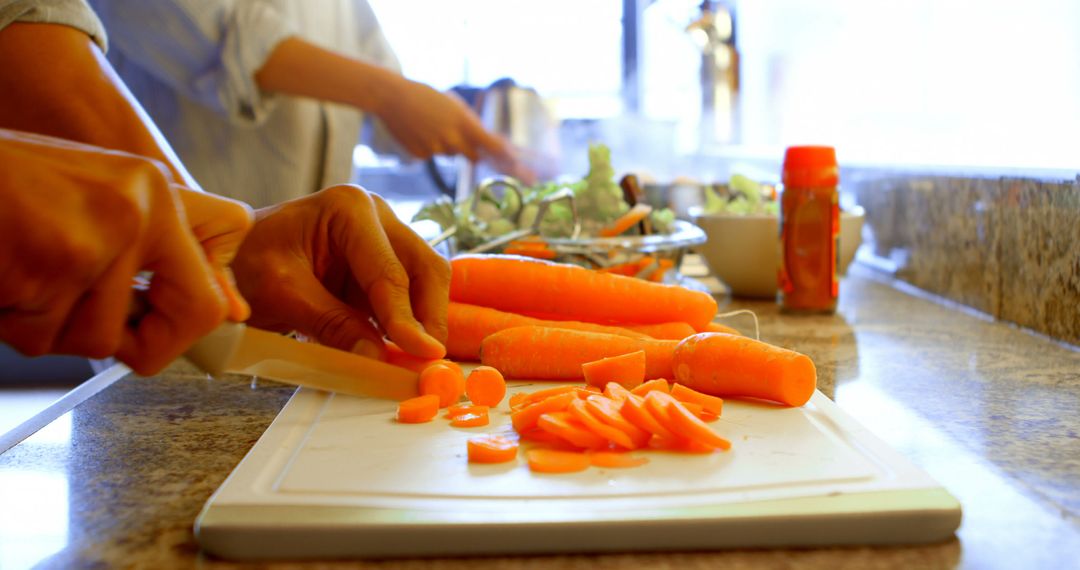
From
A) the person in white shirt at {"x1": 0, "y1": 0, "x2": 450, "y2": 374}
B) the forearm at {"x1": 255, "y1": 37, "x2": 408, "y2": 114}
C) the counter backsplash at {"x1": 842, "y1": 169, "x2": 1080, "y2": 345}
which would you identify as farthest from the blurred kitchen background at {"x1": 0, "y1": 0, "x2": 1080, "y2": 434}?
the person in white shirt at {"x1": 0, "y1": 0, "x2": 450, "y2": 374}

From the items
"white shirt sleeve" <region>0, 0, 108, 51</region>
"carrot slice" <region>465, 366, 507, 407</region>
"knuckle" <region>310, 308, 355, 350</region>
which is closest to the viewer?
"carrot slice" <region>465, 366, 507, 407</region>

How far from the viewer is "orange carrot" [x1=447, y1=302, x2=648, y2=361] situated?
47.2 inches

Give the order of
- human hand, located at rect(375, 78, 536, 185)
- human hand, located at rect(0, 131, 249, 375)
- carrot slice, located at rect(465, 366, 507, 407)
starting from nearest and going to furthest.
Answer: human hand, located at rect(0, 131, 249, 375) < carrot slice, located at rect(465, 366, 507, 407) < human hand, located at rect(375, 78, 536, 185)

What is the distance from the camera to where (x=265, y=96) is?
8.13ft

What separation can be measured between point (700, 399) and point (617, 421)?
6.4 inches

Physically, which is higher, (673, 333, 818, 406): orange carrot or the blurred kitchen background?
the blurred kitchen background

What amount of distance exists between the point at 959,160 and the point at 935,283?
0.87ft

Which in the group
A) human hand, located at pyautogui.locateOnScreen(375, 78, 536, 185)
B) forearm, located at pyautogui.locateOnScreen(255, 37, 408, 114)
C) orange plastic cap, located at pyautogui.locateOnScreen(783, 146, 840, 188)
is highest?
forearm, located at pyautogui.locateOnScreen(255, 37, 408, 114)

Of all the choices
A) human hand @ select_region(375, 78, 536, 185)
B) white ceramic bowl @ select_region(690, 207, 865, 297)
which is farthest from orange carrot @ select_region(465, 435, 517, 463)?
human hand @ select_region(375, 78, 536, 185)

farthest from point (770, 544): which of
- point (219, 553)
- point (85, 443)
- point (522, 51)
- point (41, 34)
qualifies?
point (522, 51)

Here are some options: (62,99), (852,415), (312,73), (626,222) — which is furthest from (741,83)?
(852,415)

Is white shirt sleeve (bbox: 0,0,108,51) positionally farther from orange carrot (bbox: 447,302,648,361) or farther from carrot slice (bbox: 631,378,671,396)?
carrot slice (bbox: 631,378,671,396)

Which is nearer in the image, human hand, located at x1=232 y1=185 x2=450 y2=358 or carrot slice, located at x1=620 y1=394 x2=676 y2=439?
carrot slice, located at x1=620 y1=394 x2=676 y2=439

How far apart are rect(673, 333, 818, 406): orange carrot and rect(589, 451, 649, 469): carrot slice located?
0.23 metres
